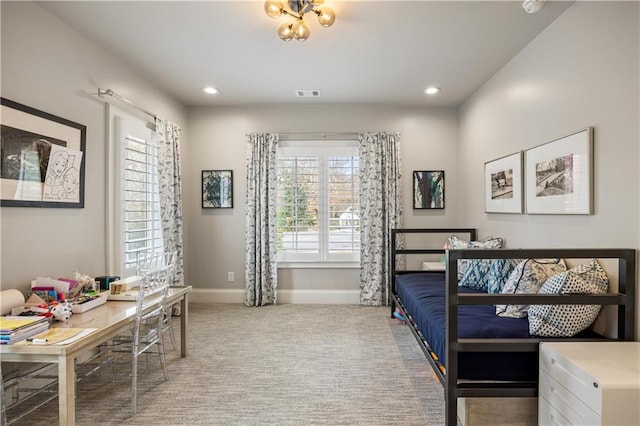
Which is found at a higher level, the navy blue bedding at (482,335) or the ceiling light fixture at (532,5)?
the ceiling light fixture at (532,5)

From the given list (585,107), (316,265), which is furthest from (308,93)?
(585,107)

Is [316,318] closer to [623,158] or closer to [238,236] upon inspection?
[238,236]

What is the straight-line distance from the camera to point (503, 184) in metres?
3.30

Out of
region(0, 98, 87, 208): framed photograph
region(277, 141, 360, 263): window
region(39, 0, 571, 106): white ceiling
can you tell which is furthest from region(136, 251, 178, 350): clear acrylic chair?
region(39, 0, 571, 106): white ceiling

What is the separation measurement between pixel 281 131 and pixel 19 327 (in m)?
3.52

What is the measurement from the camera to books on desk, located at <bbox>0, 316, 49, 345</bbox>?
1.63 metres

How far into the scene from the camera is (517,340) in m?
1.83

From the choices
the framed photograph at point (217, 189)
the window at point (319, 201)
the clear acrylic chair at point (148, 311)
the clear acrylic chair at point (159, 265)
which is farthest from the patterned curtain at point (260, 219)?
the clear acrylic chair at point (148, 311)

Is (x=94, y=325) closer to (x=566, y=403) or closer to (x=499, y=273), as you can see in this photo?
(x=566, y=403)

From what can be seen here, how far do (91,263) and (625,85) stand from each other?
12.8ft

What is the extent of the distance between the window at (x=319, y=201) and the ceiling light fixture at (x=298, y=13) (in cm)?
219

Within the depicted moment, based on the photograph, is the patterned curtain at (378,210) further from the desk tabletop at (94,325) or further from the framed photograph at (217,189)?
the desk tabletop at (94,325)

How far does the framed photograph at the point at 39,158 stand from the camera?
2.10 metres

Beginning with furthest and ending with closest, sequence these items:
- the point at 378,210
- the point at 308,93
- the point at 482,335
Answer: the point at 378,210, the point at 308,93, the point at 482,335
